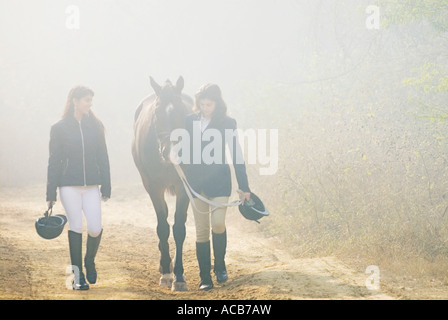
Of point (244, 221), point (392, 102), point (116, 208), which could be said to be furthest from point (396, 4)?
point (116, 208)

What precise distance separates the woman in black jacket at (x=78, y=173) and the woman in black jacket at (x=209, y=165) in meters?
0.92

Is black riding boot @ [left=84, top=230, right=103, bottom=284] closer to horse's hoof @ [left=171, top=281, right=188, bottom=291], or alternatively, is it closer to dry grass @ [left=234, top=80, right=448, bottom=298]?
horse's hoof @ [left=171, top=281, right=188, bottom=291]

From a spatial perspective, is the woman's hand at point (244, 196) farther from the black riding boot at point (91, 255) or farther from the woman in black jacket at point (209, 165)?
the black riding boot at point (91, 255)

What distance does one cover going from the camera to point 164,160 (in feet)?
19.0

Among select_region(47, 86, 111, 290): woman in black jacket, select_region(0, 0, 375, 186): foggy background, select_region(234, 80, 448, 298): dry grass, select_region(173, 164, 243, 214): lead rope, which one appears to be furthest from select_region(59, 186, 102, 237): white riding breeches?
select_region(0, 0, 375, 186): foggy background

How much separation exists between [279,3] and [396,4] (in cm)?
1435

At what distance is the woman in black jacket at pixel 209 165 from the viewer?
222 inches

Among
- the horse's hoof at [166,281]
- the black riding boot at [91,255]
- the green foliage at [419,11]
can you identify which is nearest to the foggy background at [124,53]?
the green foliage at [419,11]

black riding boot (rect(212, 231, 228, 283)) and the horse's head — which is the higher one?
the horse's head

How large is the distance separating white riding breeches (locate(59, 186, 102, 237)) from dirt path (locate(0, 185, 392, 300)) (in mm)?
611

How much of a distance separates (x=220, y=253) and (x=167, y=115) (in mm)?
1530

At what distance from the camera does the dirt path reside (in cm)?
528

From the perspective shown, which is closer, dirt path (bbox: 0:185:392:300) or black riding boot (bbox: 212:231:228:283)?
dirt path (bbox: 0:185:392:300)
